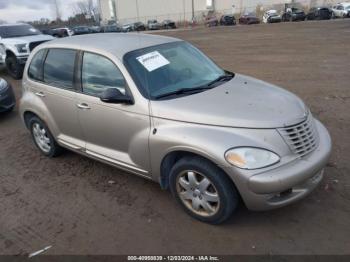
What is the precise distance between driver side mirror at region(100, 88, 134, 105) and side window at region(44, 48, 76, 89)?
2.76 ft

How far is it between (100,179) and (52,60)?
1682 mm

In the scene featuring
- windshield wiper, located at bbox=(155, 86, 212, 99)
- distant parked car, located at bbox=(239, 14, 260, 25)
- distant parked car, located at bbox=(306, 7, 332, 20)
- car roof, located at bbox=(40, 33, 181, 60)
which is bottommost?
distant parked car, located at bbox=(239, 14, 260, 25)

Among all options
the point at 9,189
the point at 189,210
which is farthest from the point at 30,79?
the point at 189,210

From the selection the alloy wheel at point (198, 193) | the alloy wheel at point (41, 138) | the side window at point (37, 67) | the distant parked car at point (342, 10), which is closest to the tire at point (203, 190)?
the alloy wheel at point (198, 193)

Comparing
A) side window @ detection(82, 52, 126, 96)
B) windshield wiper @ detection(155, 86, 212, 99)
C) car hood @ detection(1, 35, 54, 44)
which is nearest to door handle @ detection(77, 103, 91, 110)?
side window @ detection(82, 52, 126, 96)

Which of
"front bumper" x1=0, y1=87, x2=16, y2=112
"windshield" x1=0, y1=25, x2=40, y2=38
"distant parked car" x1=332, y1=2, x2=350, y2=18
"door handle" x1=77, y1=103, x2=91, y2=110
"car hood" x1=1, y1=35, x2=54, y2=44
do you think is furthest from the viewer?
"distant parked car" x1=332, y1=2, x2=350, y2=18

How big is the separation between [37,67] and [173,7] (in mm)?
78808

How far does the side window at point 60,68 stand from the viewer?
13.8 ft

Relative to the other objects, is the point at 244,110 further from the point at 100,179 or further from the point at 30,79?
the point at 30,79

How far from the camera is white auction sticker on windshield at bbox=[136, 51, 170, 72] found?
3.73 meters

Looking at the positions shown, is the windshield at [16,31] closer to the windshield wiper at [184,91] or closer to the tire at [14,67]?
the tire at [14,67]

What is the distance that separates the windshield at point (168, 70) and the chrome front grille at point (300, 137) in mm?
1068

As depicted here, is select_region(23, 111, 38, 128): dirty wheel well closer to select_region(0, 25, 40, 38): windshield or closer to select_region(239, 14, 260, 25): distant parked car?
select_region(0, 25, 40, 38): windshield

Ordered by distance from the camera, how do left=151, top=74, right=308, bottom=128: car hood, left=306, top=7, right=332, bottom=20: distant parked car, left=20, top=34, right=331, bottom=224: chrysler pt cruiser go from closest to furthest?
left=20, top=34, right=331, bottom=224: chrysler pt cruiser < left=151, top=74, right=308, bottom=128: car hood < left=306, top=7, right=332, bottom=20: distant parked car
